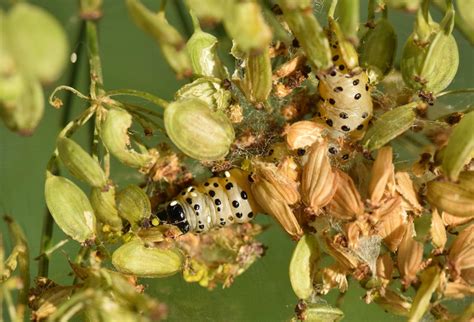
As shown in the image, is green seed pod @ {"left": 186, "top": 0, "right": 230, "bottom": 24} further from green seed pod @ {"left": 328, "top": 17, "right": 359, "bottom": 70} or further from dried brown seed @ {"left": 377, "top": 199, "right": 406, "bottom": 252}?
dried brown seed @ {"left": 377, "top": 199, "right": 406, "bottom": 252}

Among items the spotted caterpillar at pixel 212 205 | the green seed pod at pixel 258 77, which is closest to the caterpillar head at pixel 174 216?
the spotted caterpillar at pixel 212 205

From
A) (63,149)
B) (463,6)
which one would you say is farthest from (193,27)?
(463,6)

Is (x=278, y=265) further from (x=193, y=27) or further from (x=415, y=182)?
(x=193, y=27)

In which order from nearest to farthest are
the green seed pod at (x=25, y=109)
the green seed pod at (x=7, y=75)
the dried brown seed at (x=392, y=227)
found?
1. the green seed pod at (x=7, y=75)
2. the green seed pod at (x=25, y=109)
3. the dried brown seed at (x=392, y=227)

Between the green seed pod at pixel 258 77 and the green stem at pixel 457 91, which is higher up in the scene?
the green seed pod at pixel 258 77

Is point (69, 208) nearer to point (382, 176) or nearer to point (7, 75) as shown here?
point (7, 75)

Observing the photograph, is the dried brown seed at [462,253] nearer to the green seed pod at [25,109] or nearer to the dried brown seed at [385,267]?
the dried brown seed at [385,267]

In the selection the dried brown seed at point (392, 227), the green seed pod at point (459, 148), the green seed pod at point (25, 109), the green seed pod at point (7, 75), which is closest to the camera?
the green seed pod at point (7, 75)
